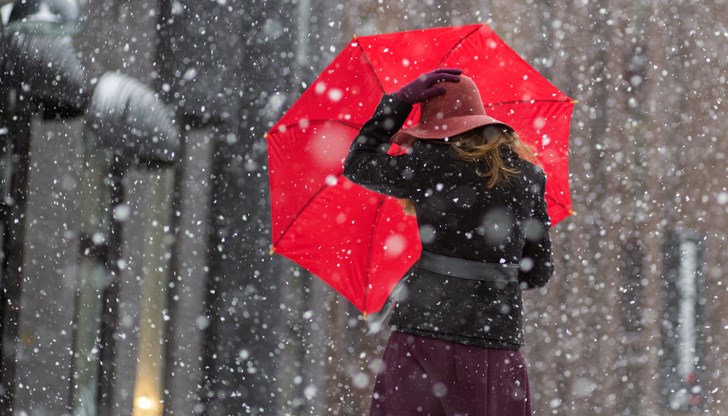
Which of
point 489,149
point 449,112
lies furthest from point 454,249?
point 449,112

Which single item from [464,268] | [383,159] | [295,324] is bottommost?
[295,324]

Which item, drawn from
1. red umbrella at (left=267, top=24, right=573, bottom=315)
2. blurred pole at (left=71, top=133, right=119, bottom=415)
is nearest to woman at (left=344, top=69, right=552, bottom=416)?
red umbrella at (left=267, top=24, right=573, bottom=315)

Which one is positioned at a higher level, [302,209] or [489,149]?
[489,149]

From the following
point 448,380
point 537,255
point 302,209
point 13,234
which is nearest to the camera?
point 448,380

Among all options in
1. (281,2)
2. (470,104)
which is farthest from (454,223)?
(281,2)

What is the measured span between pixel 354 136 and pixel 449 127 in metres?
0.44

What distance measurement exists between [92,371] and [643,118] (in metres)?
4.11

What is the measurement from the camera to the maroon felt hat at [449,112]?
7.19 ft

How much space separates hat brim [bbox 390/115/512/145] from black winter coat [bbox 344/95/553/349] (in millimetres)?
39

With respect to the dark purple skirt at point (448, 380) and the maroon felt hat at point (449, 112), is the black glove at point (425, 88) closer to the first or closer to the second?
the maroon felt hat at point (449, 112)

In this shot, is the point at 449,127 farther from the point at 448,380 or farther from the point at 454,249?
the point at 448,380

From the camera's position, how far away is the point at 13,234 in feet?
15.4

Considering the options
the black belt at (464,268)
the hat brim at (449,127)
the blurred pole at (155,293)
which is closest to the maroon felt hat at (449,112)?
the hat brim at (449,127)

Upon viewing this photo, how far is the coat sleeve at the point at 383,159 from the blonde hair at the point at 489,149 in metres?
0.14
